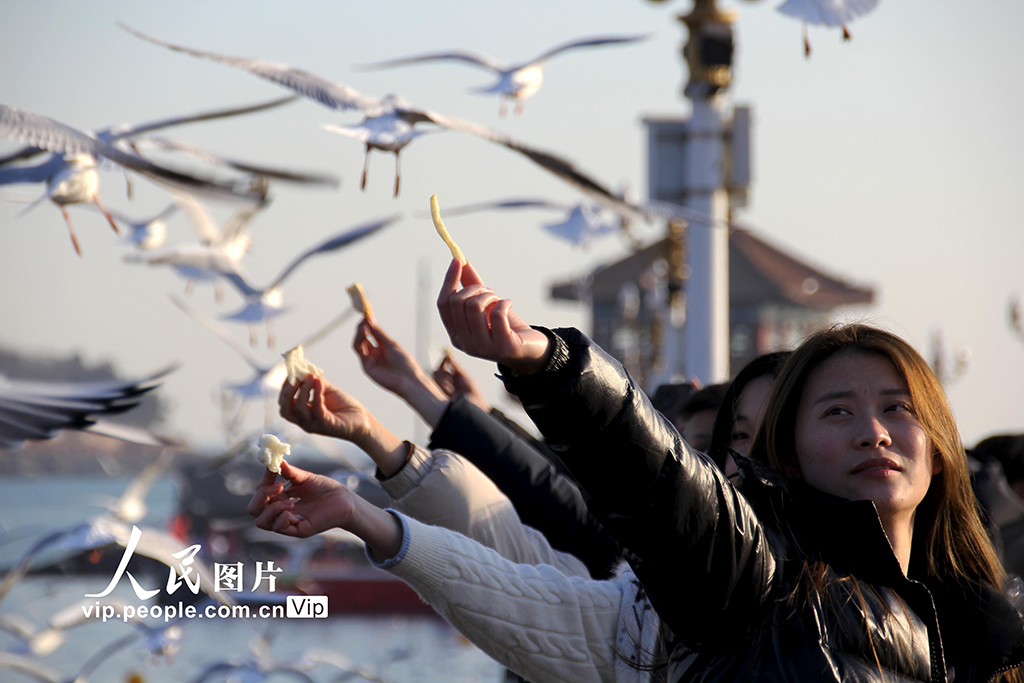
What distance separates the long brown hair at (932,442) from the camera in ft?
6.03

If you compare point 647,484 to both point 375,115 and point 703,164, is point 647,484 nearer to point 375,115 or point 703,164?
point 375,115

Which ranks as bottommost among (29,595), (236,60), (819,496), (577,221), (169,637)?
(29,595)

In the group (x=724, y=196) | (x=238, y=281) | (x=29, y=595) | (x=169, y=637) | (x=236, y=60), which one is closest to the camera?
(x=236, y=60)

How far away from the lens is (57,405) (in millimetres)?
4910

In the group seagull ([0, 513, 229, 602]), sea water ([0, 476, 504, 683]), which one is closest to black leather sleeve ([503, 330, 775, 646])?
seagull ([0, 513, 229, 602])

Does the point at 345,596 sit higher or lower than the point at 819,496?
lower

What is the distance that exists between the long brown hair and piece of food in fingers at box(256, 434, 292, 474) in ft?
2.51

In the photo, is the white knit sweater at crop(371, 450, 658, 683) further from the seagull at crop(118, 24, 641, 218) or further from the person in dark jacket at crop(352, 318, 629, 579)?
the seagull at crop(118, 24, 641, 218)

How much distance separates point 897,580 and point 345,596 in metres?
36.4

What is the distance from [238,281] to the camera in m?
8.16

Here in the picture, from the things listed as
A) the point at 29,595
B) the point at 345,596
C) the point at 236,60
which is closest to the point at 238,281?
the point at 236,60

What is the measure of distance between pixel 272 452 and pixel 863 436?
92 cm

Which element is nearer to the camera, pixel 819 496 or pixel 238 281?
pixel 819 496

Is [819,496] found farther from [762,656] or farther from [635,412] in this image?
[635,412]
